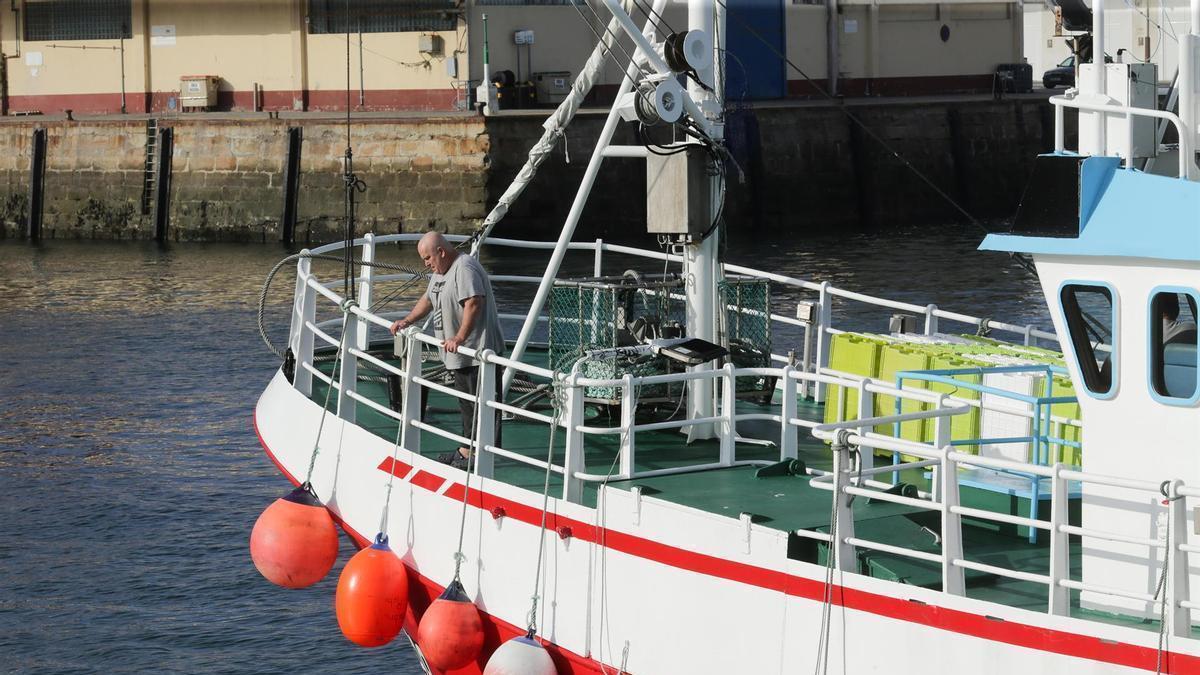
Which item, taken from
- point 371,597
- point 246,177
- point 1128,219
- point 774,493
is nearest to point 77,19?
point 246,177

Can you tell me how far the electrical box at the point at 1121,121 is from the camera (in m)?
6.81

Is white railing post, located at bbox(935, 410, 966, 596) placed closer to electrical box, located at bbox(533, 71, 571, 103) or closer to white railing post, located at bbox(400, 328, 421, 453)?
white railing post, located at bbox(400, 328, 421, 453)

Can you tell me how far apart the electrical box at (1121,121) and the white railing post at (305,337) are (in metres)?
6.02

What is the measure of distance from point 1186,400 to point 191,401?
50.7ft

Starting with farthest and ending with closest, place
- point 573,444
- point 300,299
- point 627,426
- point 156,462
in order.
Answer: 1. point 156,462
2. point 300,299
3. point 573,444
4. point 627,426

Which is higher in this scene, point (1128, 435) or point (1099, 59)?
point (1099, 59)

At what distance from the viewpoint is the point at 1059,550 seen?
6562 mm

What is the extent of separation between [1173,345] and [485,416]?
3.82m

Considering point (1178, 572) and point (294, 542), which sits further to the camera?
point (294, 542)

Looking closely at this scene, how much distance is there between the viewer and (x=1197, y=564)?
6.66 metres

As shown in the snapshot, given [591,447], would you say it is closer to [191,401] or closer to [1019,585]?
[1019,585]

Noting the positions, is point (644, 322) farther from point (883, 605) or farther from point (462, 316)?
point (883, 605)

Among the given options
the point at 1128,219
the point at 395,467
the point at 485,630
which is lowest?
the point at 485,630

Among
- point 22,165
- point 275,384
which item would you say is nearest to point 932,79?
point 22,165
